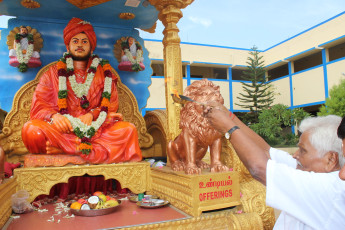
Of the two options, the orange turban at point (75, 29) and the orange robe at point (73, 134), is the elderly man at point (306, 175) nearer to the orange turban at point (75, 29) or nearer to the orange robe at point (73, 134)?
the orange robe at point (73, 134)

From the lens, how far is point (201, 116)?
9.25 feet

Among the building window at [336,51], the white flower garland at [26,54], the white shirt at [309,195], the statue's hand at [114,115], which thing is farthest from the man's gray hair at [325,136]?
the building window at [336,51]

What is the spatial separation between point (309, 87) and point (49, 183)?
668 inches

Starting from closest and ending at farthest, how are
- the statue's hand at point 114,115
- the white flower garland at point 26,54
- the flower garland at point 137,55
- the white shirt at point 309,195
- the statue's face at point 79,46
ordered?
the white shirt at point 309,195, the statue's hand at point 114,115, the statue's face at point 79,46, the white flower garland at point 26,54, the flower garland at point 137,55

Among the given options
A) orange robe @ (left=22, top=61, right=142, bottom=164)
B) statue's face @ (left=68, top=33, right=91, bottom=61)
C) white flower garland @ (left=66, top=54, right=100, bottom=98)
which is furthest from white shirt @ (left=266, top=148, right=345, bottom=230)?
statue's face @ (left=68, top=33, right=91, bottom=61)

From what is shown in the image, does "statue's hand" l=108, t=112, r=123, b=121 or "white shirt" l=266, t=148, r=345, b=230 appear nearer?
"white shirt" l=266, t=148, r=345, b=230

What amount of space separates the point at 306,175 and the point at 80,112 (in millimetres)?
3337

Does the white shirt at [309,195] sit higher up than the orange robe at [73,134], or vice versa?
the orange robe at [73,134]

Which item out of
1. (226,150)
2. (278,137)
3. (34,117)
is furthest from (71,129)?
(278,137)

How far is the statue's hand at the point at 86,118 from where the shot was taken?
11.8ft

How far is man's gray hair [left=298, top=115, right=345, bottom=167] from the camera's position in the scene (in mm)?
1274

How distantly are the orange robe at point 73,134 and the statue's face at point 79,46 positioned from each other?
0.32 meters

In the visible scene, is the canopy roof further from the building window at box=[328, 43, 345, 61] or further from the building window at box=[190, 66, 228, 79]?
the building window at box=[328, 43, 345, 61]

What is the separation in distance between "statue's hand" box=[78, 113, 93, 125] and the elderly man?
2.49 m
